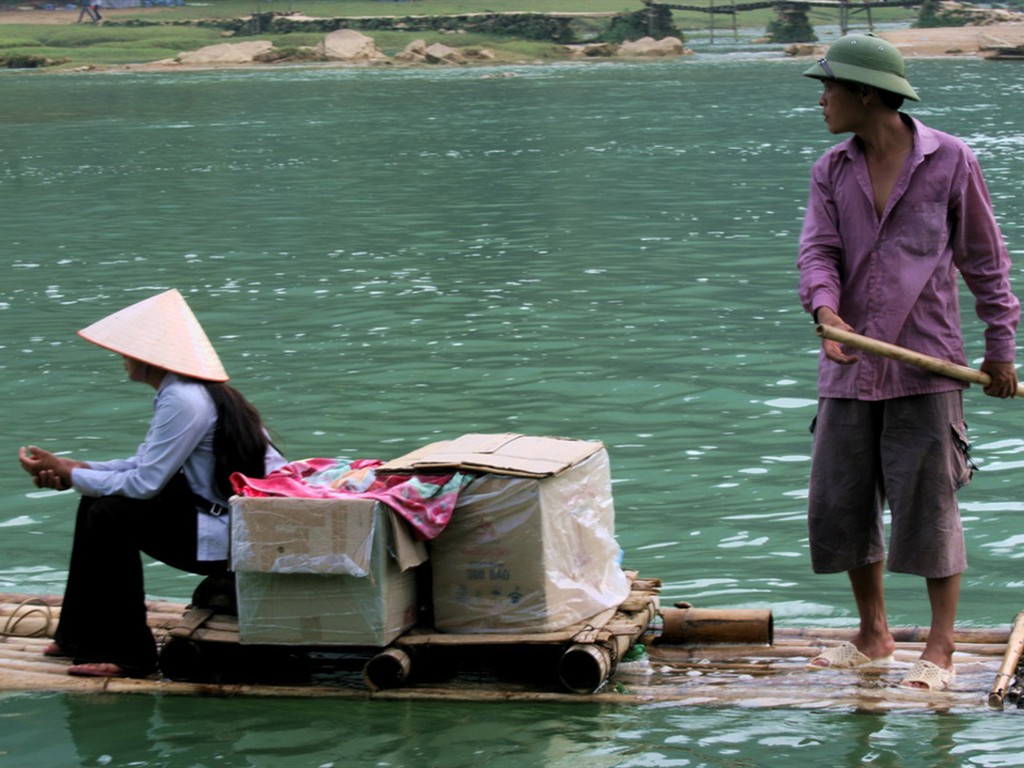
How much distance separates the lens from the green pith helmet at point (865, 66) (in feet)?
16.0

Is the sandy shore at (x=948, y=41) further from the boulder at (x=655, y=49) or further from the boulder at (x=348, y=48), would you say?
the boulder at (x=655, y=49)

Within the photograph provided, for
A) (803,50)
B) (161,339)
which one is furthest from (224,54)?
(161,339)

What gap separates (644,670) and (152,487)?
1.79 m

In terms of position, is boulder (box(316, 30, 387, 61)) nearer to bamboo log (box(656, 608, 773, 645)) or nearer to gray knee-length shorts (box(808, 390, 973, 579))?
bamboo log (box(656, 608, 773, 645))

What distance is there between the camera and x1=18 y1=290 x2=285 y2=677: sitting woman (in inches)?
219

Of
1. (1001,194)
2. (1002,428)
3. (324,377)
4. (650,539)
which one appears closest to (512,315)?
(324,377)

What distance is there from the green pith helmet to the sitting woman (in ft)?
7.60

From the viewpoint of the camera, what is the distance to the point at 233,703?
18.0 feet

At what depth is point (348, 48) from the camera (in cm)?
6688

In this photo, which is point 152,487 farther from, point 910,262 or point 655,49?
point 655,49

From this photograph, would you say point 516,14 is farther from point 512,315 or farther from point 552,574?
point 552,574

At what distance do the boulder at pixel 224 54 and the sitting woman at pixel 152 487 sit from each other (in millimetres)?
61334

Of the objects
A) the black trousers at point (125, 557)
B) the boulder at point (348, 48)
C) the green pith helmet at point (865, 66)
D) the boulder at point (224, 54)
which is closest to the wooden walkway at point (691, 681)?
the black trousers at point (125, 557)

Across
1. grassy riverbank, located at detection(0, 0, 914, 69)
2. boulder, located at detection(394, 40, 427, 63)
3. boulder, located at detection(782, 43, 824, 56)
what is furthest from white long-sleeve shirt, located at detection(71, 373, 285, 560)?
boulder, located at detection(394, 40, 427, 63)
